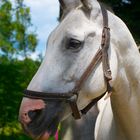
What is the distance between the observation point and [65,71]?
3.23 meters

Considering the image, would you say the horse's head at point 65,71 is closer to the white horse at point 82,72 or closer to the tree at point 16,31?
the white horse at point 82,72

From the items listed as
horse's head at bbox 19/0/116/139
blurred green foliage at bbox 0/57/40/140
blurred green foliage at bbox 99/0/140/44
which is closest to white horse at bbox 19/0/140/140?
horse's head at bbox 19/0/116/139

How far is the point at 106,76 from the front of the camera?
10.8 ft

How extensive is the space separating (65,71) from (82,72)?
12cm

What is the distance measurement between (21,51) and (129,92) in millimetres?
20333

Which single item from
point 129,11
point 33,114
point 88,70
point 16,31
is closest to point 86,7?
point 88,70

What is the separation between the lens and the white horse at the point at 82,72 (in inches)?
125

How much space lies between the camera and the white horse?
10.5 ft

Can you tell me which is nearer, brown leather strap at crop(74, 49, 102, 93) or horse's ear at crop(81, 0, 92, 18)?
brown leather strap at crop(74, 49, 102, 93)

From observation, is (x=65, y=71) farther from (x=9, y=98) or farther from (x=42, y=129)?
(x=9, y=98)

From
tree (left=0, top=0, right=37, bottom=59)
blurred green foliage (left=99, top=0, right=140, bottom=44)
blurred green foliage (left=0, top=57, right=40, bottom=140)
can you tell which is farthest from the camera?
tree (left=0, top=0, right=37, bottom=59)

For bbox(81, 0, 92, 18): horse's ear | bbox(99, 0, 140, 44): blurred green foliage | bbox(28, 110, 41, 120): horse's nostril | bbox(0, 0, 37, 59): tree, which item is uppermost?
bbox(81, 0, 92, 18): horse's ear

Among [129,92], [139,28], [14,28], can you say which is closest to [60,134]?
[129,92]

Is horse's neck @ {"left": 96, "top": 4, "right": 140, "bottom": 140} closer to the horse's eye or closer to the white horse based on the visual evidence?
the white horse
